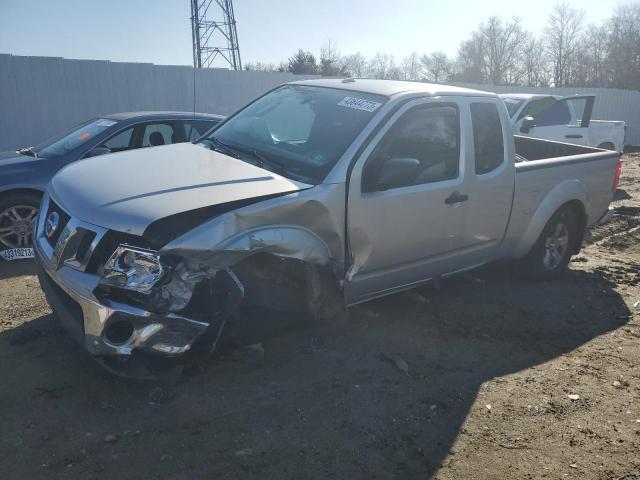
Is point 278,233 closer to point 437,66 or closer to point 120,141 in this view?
point 120,141

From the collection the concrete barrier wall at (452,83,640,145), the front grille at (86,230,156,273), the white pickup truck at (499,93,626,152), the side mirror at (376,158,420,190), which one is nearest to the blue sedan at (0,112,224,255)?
the front grille at (86,230,156,273)

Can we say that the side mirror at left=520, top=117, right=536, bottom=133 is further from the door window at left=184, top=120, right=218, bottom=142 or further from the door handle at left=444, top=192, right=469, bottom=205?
the door handle at left=444, top=192, right=469, bottom=205

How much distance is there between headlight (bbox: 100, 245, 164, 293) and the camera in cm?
320

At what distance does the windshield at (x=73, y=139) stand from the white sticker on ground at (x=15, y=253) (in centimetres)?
115

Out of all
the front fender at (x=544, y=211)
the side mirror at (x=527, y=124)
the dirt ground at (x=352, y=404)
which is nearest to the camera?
the dirt ground at (x=352, y=404)

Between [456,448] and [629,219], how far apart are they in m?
7.34

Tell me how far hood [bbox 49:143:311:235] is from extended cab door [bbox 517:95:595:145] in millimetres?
8580

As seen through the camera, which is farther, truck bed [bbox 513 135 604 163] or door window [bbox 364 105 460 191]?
truck bed [bbox 513 135 604 163]

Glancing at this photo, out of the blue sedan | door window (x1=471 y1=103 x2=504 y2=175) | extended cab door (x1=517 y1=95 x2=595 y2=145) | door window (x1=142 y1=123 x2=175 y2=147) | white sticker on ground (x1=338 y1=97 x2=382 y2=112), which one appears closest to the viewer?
white sticker on ground (x1=338 y1=97 x2=382 y2=112)

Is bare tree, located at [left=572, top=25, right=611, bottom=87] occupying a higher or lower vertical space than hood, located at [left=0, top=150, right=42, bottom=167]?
higher

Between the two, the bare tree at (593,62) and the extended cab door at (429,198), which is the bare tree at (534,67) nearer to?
the bare tree at (593,62)

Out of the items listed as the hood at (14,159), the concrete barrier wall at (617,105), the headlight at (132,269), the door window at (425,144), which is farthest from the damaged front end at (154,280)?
the concrete barrier wall at (617,105)

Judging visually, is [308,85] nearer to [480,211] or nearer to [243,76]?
[480,211]

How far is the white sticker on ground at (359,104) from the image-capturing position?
433 centimetres
